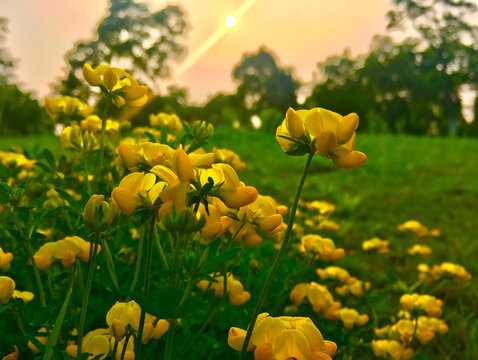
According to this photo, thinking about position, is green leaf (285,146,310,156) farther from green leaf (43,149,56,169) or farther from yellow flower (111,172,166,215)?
green leaf (43,149,56,169)

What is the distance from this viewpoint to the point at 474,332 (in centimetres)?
163

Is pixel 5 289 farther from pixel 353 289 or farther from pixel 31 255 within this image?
pixel 353 289

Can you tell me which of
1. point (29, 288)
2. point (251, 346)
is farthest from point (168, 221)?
point (29, 288)

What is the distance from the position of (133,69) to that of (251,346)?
2074 cm

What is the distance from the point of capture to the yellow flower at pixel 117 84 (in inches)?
36.9

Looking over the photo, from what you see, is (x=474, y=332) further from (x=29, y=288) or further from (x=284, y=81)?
(x=284, y=81)

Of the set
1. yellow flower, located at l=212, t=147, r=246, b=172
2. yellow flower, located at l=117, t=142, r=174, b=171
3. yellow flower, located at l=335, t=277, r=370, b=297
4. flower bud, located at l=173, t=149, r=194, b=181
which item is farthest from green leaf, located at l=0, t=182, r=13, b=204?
yellow flower, located at l=335, t=277, r=370, b=297

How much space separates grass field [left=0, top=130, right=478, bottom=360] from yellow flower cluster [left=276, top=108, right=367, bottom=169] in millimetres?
747

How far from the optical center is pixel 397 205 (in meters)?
3.79

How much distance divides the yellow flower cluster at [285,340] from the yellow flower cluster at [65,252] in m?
0.34

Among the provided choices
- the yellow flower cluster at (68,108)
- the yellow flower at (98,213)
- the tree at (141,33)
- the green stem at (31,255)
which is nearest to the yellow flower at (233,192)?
the yellow flower at (98,213)

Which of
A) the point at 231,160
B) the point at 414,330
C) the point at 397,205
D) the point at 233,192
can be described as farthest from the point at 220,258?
the point at 397,205

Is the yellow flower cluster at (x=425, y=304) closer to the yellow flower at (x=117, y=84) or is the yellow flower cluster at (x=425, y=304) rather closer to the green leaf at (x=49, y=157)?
the yellow flower at (x=117, y=84)

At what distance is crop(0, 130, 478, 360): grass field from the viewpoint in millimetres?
1908
